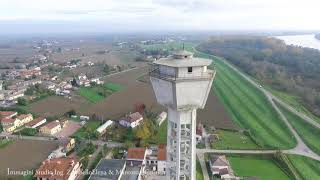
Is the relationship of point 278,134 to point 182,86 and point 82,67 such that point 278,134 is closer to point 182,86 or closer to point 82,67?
point 182,86

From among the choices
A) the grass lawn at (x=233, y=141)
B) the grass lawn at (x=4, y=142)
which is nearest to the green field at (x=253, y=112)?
the grass lawn at (x=233, y=141)

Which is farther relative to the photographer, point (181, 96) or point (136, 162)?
point (136, 162)

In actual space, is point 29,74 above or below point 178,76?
below

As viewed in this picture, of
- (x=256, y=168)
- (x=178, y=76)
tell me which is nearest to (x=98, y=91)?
(x=256, y=168)

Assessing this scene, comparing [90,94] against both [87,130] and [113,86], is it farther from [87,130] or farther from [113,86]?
[87,130]

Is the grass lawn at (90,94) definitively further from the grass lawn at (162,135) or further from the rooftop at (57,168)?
the rooftop at (57,168)

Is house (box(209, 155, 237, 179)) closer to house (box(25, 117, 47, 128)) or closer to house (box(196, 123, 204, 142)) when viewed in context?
house (box(196, 123, 204, 142))
